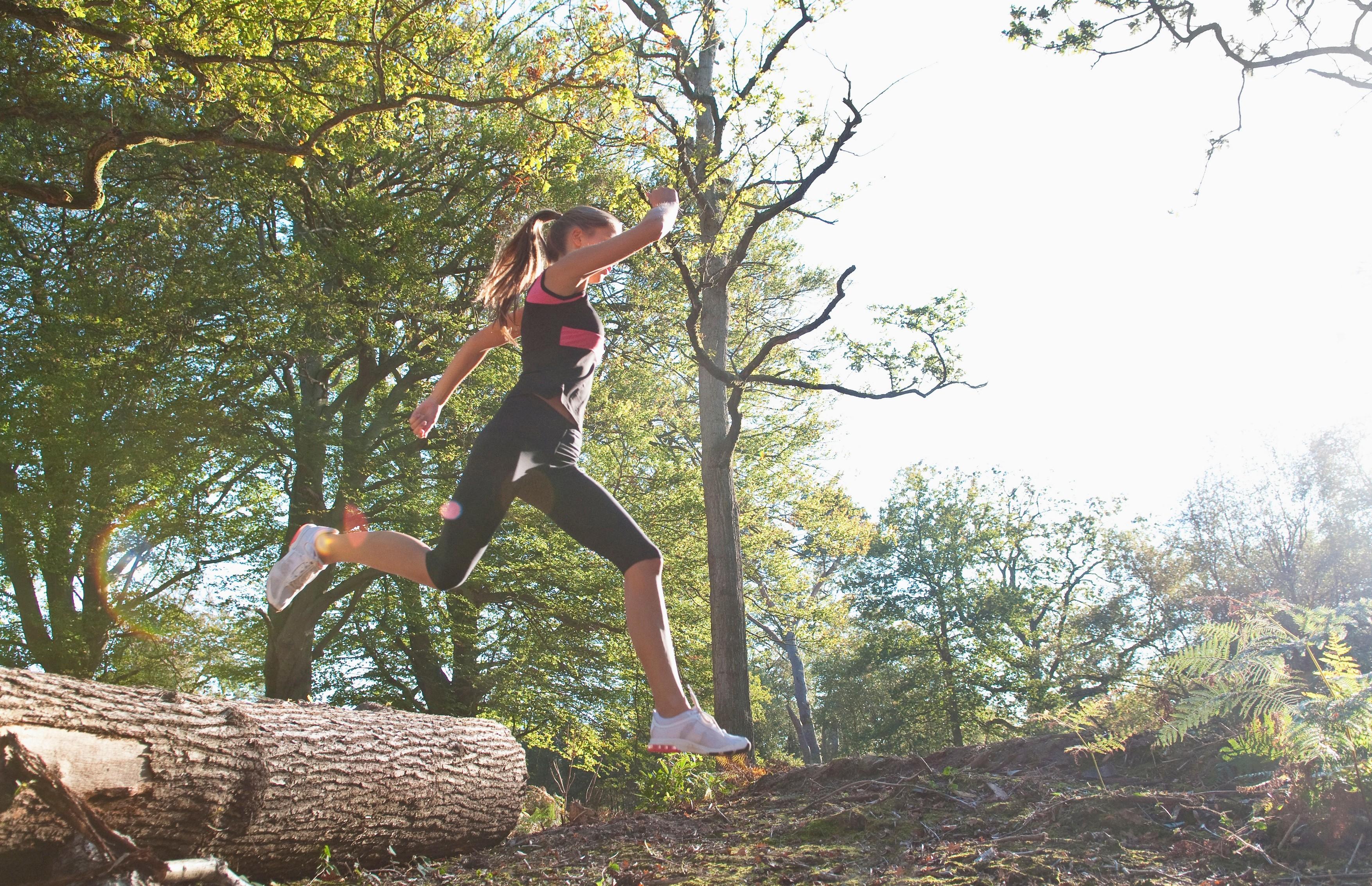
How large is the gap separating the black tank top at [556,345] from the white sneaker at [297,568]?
1.30 meters

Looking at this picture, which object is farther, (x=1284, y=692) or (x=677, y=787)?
(x=677, y=787)

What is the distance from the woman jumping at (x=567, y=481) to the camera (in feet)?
9.33

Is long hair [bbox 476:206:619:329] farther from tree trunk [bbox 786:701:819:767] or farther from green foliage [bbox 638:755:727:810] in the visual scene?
tree trunk [bbox 786:701:819:767]

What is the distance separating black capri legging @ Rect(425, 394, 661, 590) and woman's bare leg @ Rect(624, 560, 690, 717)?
7 cm

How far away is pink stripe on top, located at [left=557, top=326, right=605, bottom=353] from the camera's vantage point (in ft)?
10.0

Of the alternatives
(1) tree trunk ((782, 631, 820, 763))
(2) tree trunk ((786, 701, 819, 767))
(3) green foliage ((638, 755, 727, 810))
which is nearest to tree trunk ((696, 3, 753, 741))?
(3) green foliage ((638, 755, 727, 810))

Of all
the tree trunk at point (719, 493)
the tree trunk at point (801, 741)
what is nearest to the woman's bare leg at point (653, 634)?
the tree trunk at point (719, 493)

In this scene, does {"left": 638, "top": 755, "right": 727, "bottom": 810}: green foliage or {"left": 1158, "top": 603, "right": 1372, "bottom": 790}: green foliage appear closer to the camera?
{"left": 1158, "top": 603, "right": 1372, "bottom": 790}: green foliage

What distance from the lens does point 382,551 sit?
129 inches

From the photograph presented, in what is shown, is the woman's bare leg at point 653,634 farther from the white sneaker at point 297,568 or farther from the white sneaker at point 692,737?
the white sneaker at point 297,568

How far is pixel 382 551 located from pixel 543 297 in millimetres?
1243

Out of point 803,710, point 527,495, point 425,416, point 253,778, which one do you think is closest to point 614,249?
point 527,495

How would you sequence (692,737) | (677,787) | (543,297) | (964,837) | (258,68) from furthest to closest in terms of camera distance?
1. (258,68)
2. (677,787)
3. (964,837)
4. (543,297)
5. (692,737)

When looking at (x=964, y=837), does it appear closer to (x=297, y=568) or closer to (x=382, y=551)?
(x=382, y=551)
